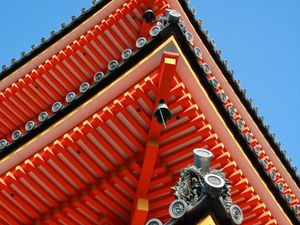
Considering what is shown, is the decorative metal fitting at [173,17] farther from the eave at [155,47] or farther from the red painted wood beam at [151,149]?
the red painted wood beam at [151,149]

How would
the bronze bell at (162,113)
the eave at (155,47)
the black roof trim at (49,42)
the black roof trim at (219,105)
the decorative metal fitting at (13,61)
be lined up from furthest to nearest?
the decorative metal fitting at (13,61), the black roof trim at (49,42), the black roof trim at (219,105), the eave at (155,47), the bronze bell at (162,113)

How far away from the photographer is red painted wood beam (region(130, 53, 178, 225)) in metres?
10.3

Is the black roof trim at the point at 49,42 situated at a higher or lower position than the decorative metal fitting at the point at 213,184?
higher

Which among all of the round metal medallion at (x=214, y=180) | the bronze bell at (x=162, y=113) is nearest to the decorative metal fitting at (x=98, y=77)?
the bronze bell at (x=162, y=113)

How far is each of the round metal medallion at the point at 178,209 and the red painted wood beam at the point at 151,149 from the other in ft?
9.38

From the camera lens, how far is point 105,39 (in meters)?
17.6

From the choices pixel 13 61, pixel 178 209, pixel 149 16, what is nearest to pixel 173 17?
pixel 178 209

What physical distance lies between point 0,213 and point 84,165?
1.96m

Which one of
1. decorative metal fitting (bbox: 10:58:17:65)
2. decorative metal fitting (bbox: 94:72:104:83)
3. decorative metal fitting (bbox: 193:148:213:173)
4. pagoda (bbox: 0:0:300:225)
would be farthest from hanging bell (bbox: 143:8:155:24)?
decorative metal fitting (bbox: 193:148:213:173)

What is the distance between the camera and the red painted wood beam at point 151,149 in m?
10.3

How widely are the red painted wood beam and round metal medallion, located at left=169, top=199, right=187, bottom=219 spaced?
286 centimetres

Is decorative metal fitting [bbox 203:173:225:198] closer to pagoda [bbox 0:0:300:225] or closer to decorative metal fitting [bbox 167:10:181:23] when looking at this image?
pagoda [bbox 0:0:300:225]

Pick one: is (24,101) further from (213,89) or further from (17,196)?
(213,89)

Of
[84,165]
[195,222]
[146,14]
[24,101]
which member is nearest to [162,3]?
[146,14]
